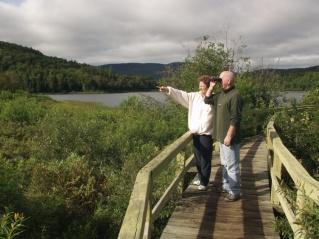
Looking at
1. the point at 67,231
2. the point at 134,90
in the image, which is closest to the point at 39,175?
the point at 67,231

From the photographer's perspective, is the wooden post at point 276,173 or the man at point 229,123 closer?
the man at point 229,123

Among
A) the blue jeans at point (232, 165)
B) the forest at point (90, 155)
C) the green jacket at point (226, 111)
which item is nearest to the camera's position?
the green jacket at point (226, 111)

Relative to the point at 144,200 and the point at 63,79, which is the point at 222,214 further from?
the point at 63,79

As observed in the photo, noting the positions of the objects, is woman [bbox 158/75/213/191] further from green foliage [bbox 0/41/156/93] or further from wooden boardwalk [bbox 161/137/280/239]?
green foliage [bbox 0/41/156/93]

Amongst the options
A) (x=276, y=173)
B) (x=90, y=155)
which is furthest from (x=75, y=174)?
(x=276, y=173)

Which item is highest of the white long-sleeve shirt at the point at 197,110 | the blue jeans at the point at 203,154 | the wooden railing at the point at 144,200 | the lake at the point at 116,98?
the white long-sleeve shirt at the point at 197,110

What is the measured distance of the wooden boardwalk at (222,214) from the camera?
386 cm

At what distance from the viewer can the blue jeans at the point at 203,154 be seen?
494 centimetres

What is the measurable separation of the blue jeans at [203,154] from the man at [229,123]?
9.2 inches

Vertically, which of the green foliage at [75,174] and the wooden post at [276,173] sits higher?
the wooden post at [276,173]

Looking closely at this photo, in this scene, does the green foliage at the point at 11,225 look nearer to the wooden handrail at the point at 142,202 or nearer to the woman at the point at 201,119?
the wooden handrail at the point at 142,202

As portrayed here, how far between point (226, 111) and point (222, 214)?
4.68ft

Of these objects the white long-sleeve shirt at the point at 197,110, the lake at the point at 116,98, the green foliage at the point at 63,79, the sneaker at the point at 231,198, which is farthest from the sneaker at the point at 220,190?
the green foliage at the point at 63,79

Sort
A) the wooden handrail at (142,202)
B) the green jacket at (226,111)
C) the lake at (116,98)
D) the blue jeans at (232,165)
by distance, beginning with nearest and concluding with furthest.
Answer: the wooden handrail at (142,202) < the green jacket at (226,111) < the blue jeans at (232,165) < the lake at (116,98)
